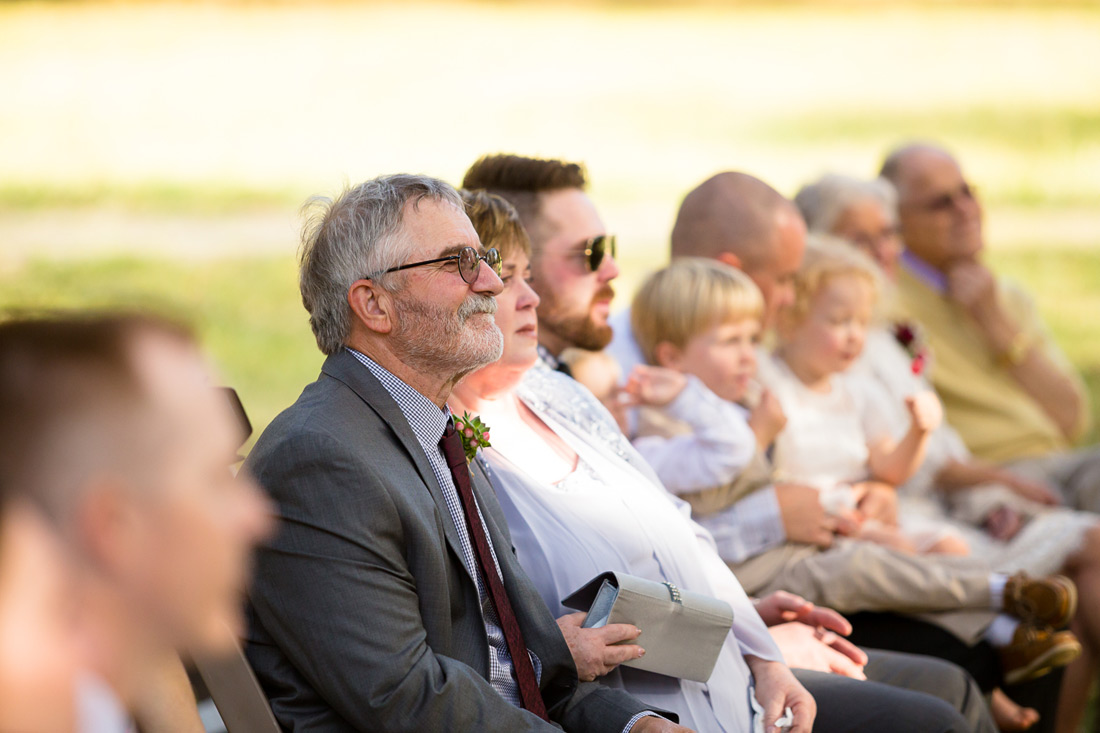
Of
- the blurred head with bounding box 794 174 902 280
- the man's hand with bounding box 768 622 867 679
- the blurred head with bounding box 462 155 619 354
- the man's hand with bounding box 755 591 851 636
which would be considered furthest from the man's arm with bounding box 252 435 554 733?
the blurred head with bounding box 794 174 902 280

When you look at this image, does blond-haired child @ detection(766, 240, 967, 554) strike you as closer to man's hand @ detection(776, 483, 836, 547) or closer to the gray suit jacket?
man's hand @ detection(776, 483, 836, 547)

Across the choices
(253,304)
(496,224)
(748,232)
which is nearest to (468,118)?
(253,304)

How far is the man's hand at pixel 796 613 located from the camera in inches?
111

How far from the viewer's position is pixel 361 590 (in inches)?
69.3

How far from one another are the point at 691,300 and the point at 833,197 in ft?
5.20

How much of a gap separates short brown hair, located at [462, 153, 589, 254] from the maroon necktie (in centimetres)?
119

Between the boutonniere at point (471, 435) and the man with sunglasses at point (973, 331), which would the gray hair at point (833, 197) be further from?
the boutonniere at point (471, 435)

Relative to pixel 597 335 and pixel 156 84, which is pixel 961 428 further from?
pixel 156 84

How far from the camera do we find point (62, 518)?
2.91 ft

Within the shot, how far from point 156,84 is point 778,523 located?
11.2 meters

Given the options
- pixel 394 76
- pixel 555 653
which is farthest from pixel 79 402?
pixel 394 76

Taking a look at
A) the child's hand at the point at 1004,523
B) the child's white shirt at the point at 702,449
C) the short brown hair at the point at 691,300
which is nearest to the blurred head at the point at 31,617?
the child's white shirt at the point at 702,449

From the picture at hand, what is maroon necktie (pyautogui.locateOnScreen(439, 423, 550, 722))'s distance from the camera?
6.54ft

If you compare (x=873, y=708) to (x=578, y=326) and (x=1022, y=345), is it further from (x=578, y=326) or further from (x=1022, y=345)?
(x=1022, y=345)
